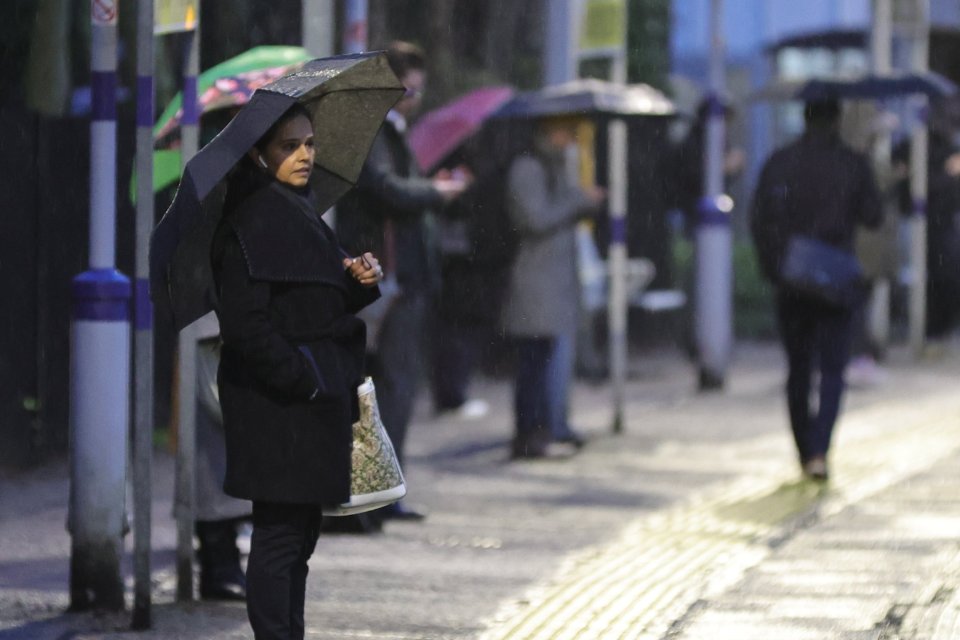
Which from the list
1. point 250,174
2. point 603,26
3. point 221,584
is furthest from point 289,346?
point 603,26

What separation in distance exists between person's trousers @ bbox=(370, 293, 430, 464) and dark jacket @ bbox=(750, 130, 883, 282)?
2006 mm

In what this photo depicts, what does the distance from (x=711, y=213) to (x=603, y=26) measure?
2.73 m

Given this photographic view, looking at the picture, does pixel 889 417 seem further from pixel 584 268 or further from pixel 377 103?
pixel 377 103

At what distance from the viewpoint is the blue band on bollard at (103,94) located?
613cm

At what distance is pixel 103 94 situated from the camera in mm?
6141

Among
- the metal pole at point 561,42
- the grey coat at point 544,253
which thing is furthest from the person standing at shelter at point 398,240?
the metal pole at point 561,42

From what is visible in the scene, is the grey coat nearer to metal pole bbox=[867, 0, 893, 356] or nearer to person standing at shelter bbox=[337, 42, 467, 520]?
person standing at shelter bbox=[337, 42, 467, 520]

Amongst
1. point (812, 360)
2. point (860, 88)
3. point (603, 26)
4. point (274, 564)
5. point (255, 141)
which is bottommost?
point (812, 360)

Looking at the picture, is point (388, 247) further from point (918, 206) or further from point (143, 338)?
point (918, 206)

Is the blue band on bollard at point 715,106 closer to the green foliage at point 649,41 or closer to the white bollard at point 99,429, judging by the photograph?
the green foliage at point 649,41

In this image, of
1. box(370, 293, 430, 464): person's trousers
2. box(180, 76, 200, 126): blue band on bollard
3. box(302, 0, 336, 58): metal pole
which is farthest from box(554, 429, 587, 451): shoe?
box(180, 76, 200, 126): blue band on bollard

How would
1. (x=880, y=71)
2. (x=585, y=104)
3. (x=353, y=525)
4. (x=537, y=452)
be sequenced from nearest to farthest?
1. (x=353, y=525)
2. (x=585, y=104)
3. (x=537, y=452)
4. (x=880, y=71)

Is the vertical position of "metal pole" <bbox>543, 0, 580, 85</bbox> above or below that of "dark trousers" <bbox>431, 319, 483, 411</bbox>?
above

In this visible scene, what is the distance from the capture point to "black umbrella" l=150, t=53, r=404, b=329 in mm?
4992
